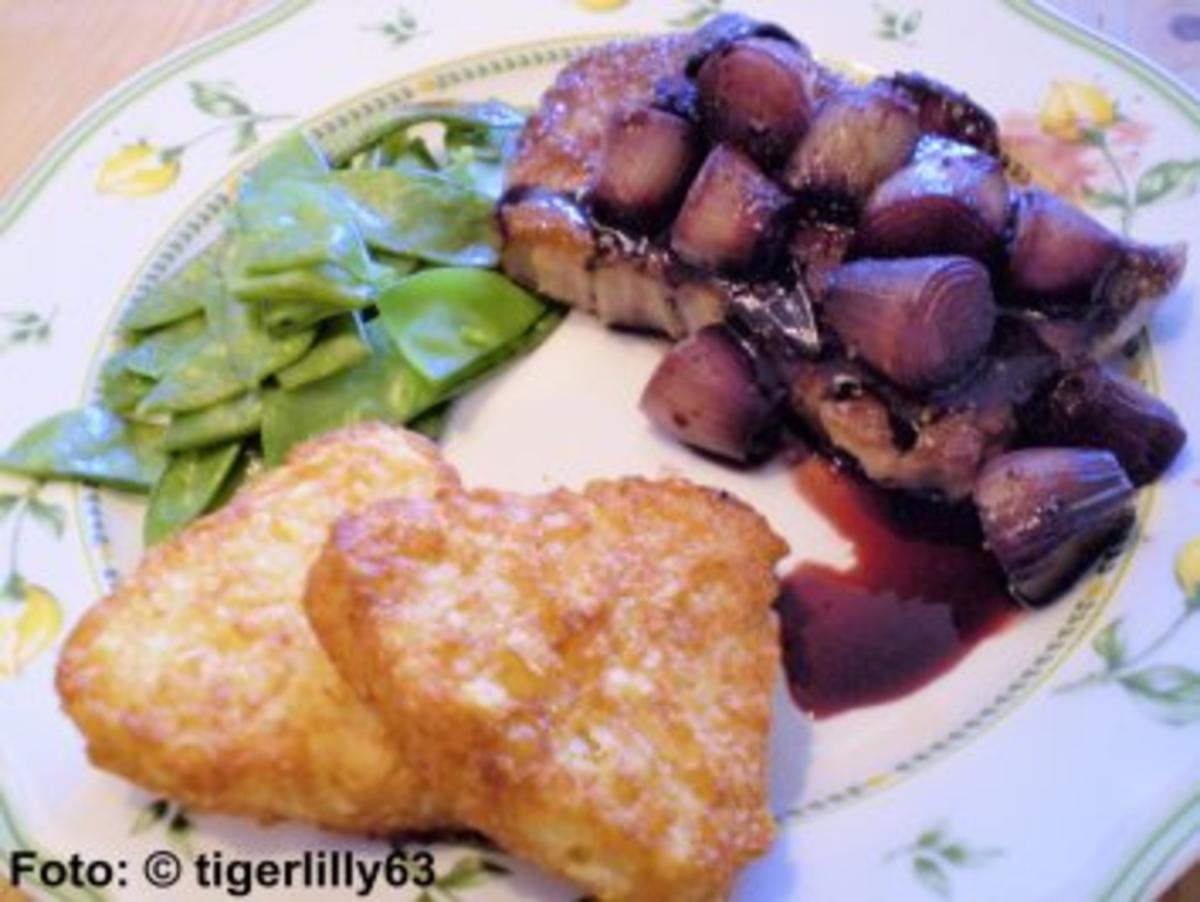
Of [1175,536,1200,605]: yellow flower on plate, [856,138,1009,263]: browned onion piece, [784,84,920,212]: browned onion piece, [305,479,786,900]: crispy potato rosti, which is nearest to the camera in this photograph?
[305,479,786,900]: crispy potato rosti

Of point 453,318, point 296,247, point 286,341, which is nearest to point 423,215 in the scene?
point 453,318

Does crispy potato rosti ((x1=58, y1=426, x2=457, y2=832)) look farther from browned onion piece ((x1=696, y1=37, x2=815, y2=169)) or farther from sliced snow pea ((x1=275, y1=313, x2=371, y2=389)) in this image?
browned onion piece ((x1=696, y1=37, x2=815, y2=169))

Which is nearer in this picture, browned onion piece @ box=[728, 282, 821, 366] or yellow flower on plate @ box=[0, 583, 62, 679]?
yellow flower on plate @ box=[0, 583, 62, 679]

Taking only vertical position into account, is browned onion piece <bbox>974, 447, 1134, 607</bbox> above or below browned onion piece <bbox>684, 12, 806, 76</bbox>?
below

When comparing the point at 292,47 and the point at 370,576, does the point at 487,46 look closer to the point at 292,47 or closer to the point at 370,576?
the point at 292,47

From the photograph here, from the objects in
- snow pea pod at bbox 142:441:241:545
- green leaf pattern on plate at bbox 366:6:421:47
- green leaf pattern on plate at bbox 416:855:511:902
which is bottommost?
green leaf pattern on plate at bbox 416:855:511:902

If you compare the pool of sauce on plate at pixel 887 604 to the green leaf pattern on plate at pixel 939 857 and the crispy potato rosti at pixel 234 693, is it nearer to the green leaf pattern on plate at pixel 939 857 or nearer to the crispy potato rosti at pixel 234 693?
the green leaf pattern on plate at pixel 939 857

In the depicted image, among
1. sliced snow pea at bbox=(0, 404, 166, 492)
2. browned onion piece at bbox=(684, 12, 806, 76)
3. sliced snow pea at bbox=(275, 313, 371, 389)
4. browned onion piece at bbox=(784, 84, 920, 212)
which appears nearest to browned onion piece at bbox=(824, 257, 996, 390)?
browned onion piece at bbox=(784, 84, 920, 212)
